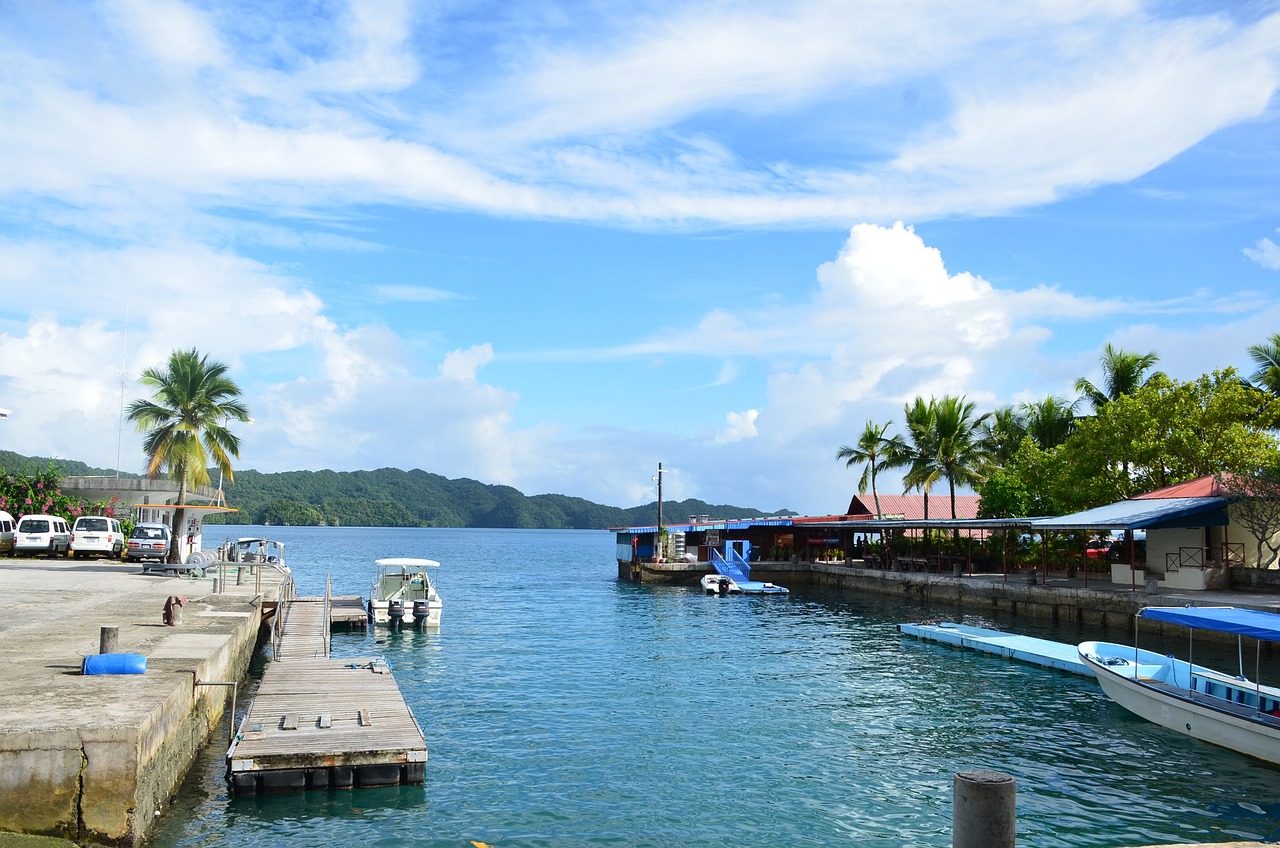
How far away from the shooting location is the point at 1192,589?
3331 centimetres

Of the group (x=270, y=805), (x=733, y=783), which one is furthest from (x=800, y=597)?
(x=270, y=805)

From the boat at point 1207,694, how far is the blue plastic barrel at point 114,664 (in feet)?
55.5

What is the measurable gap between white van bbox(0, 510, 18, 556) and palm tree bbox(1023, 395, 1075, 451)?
56711mm

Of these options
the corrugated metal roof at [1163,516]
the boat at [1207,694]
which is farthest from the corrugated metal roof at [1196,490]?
the boat at [1207,694]

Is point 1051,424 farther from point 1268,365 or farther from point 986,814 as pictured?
point 986,814

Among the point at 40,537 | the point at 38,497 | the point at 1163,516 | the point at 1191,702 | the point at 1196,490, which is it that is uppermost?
the point at 1196,490

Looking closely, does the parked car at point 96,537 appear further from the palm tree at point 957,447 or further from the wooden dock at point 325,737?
the palm tree at point 957,447

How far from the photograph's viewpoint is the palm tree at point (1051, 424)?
59.7m

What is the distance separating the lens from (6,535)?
40.2m

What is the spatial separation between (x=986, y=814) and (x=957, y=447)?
59.3 meters

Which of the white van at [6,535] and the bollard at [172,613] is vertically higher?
the white van at [6,535]

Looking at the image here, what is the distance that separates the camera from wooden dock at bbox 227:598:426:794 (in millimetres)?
13047

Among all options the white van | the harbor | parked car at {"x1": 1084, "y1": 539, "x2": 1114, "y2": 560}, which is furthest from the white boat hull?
the white van

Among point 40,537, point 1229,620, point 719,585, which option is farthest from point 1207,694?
point 40,537
